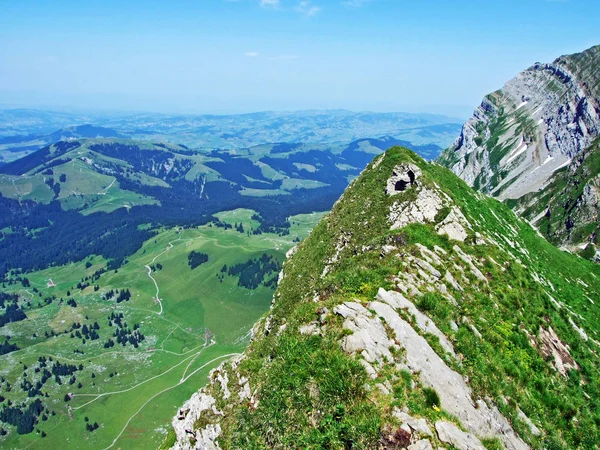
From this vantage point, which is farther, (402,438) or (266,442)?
(266,442)

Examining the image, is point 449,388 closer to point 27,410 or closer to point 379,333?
point 379,333

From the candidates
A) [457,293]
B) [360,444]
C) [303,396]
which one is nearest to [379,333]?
[303,396]

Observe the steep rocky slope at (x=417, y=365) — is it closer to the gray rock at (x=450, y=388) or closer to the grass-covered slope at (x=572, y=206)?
the gray rock at (x=450, y=388)

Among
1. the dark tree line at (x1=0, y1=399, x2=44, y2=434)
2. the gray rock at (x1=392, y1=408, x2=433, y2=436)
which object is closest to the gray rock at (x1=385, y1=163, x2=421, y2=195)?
the gray rock at (x1=392, y1=408, x2=433, y2=436)

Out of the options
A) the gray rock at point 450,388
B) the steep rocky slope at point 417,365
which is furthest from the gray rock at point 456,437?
the gray rock at point 450,388

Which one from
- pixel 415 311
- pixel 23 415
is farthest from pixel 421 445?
pixel 23 415

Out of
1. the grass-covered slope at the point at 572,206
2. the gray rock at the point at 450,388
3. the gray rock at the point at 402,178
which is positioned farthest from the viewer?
the grass-covered slope at the point at 572,206

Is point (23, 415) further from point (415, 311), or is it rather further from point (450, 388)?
point (450, 388)

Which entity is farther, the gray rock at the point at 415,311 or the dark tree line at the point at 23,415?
the dark tree line at the point at 23,415

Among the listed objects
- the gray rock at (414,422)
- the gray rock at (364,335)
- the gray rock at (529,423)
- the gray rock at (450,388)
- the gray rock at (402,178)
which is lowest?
the gray rock at (529,423)
